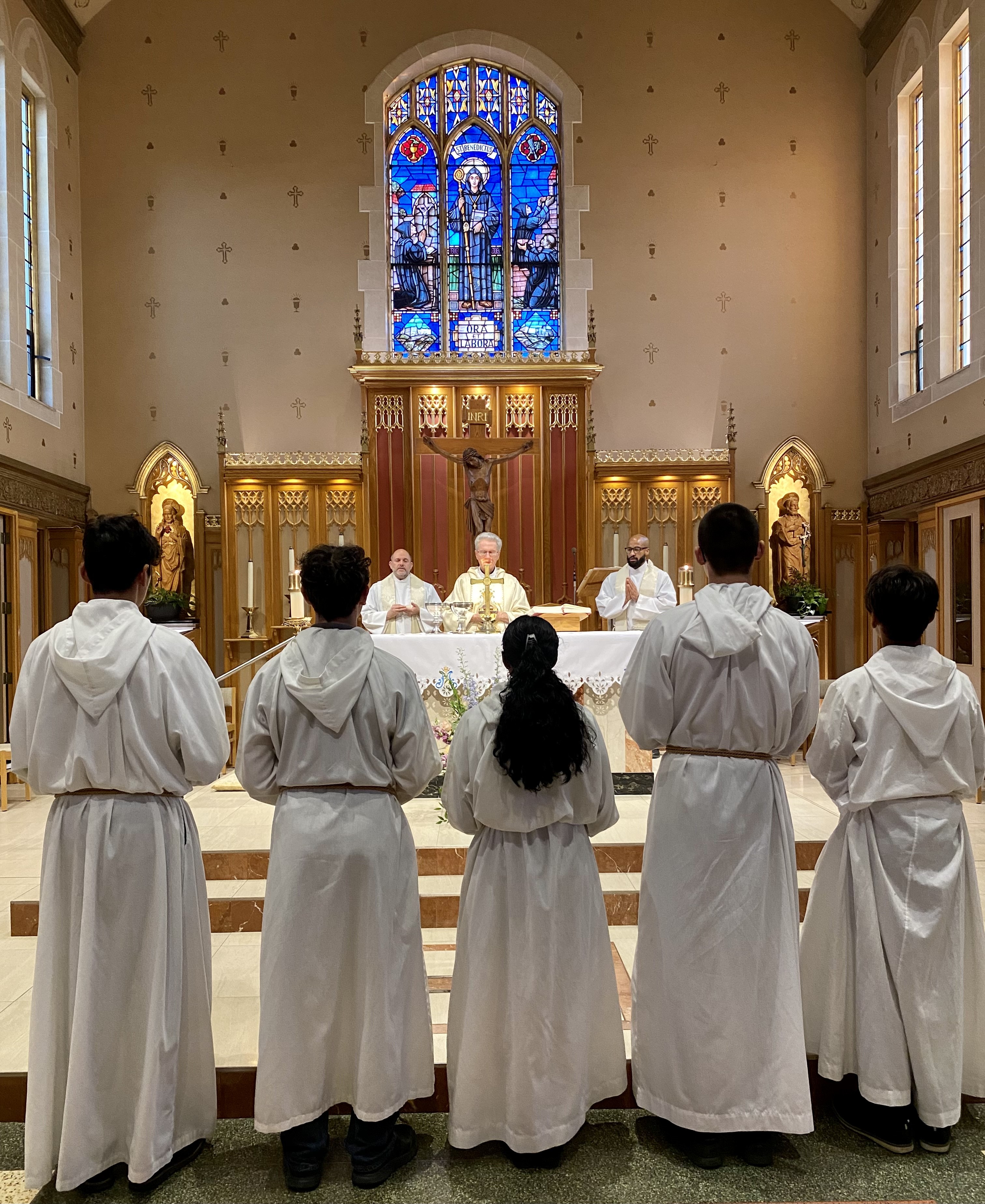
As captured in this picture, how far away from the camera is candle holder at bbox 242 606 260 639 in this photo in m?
9.05

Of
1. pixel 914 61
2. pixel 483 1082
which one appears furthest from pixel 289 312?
pixel 483 1082

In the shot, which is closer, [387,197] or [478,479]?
[478,479]

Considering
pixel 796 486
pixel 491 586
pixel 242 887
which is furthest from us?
pixel 796 486

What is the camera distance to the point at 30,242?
998cm

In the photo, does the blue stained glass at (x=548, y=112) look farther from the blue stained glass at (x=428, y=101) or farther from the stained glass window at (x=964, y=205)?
the stained glass window at (x=964, y=205)

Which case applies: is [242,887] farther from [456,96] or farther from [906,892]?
[456,96]

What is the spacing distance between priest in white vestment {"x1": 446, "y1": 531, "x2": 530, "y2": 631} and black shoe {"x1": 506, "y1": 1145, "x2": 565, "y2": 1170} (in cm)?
479

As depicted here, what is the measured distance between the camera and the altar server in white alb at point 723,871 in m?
2.61

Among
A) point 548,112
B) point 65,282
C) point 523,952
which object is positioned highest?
point 548,112

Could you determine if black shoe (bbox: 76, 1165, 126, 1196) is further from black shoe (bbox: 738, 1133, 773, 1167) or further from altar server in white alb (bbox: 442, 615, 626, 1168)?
black shoe (bbox: 738, 1133, 773, 1167)

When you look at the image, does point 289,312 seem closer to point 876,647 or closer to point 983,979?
point 876,647

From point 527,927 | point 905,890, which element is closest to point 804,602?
point 905,890

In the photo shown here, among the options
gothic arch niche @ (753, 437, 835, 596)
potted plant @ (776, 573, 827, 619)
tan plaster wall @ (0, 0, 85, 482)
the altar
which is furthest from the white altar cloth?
tan plaster wall @ (0, 0, 85, 482)

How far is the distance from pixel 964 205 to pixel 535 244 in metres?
4.52
